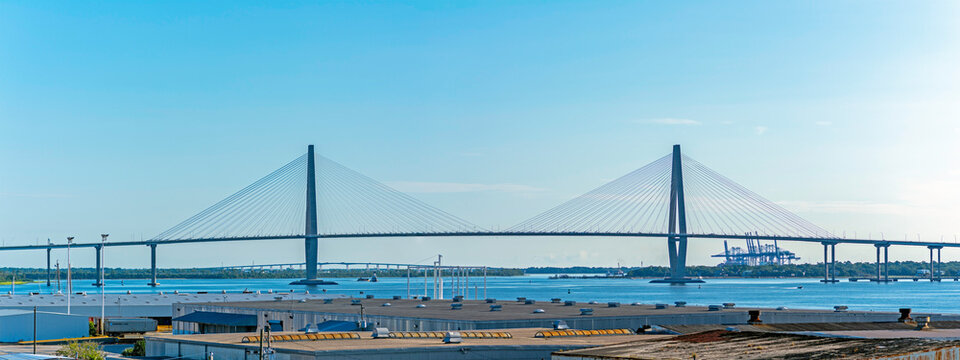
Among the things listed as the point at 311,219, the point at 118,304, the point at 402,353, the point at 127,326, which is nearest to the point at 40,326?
the point at 127,326

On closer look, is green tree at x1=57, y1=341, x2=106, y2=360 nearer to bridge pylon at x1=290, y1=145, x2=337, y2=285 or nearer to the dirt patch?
the dirt patch

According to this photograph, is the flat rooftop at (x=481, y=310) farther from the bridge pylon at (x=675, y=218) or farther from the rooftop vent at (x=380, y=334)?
the bridge pylon at (x=675, y=218)

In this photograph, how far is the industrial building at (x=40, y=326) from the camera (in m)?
55.0

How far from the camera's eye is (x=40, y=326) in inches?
2202

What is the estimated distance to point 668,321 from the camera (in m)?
45.8

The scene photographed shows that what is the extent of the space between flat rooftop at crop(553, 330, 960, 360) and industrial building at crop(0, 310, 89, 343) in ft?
126

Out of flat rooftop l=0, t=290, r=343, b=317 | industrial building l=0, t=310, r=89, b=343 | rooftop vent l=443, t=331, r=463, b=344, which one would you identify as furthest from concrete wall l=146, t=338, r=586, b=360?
flat rooftop l=0, t=290, r=343, b=317

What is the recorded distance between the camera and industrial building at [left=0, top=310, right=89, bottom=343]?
55.0 m

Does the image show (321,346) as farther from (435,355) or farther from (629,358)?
(629,358)

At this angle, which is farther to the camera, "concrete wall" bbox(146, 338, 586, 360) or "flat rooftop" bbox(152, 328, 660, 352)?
"flat rooftop" bbox(152, 328, 660, 352)

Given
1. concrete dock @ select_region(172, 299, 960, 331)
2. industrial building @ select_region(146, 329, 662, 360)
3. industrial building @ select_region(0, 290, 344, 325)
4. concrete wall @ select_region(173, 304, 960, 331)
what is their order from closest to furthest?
industrial building @ select_region(146, 329, 662, 360) → concrete wall @ select_region(173, 304, 960, 331) → concrete dock @ select_region(172, 299, 960, 331) → industrial building @ select_region(0, 290, 344, 325)

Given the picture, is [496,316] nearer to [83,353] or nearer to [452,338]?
[452,338]

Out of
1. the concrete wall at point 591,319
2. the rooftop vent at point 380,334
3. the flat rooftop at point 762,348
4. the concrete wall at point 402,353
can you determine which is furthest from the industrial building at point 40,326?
the flat rooftop at point 762,348

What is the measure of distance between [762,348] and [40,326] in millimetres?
41785
